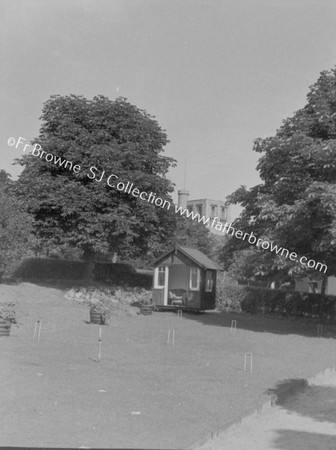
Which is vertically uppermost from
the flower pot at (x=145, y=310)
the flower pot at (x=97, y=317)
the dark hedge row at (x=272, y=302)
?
the dark hedge row at (x=272, y=302)

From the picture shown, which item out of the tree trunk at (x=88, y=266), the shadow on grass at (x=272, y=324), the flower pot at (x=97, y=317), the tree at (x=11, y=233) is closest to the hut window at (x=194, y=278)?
the shadow on grass at (x=272, y=324)

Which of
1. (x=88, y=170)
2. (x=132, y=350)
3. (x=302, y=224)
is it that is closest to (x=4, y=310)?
(x=132, y=350)

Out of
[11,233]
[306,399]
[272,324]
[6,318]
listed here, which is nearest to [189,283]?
[272,324]

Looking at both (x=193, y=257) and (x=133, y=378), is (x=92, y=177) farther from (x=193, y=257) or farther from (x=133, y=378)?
(x=133, y=378)

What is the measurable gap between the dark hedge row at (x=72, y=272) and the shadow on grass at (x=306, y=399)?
98.8 ft

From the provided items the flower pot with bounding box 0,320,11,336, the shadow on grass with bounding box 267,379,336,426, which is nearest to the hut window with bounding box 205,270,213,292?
the flower pot with bounding box 0,320,11,336

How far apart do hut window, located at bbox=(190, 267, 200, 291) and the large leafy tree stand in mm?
6921

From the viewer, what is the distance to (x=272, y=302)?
36438mm

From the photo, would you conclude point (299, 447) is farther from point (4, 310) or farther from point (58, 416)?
point (4, 310)

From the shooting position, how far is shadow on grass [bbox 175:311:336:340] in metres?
26.5

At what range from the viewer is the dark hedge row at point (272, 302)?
34.3 metres

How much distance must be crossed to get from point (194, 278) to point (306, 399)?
Result: 22.8 meters

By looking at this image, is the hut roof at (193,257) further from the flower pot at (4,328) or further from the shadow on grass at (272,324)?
the flower pot at (4,328)

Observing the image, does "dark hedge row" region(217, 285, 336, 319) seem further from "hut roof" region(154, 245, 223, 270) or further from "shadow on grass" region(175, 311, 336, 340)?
"hut roof" region(154, 245, 223, 270)
